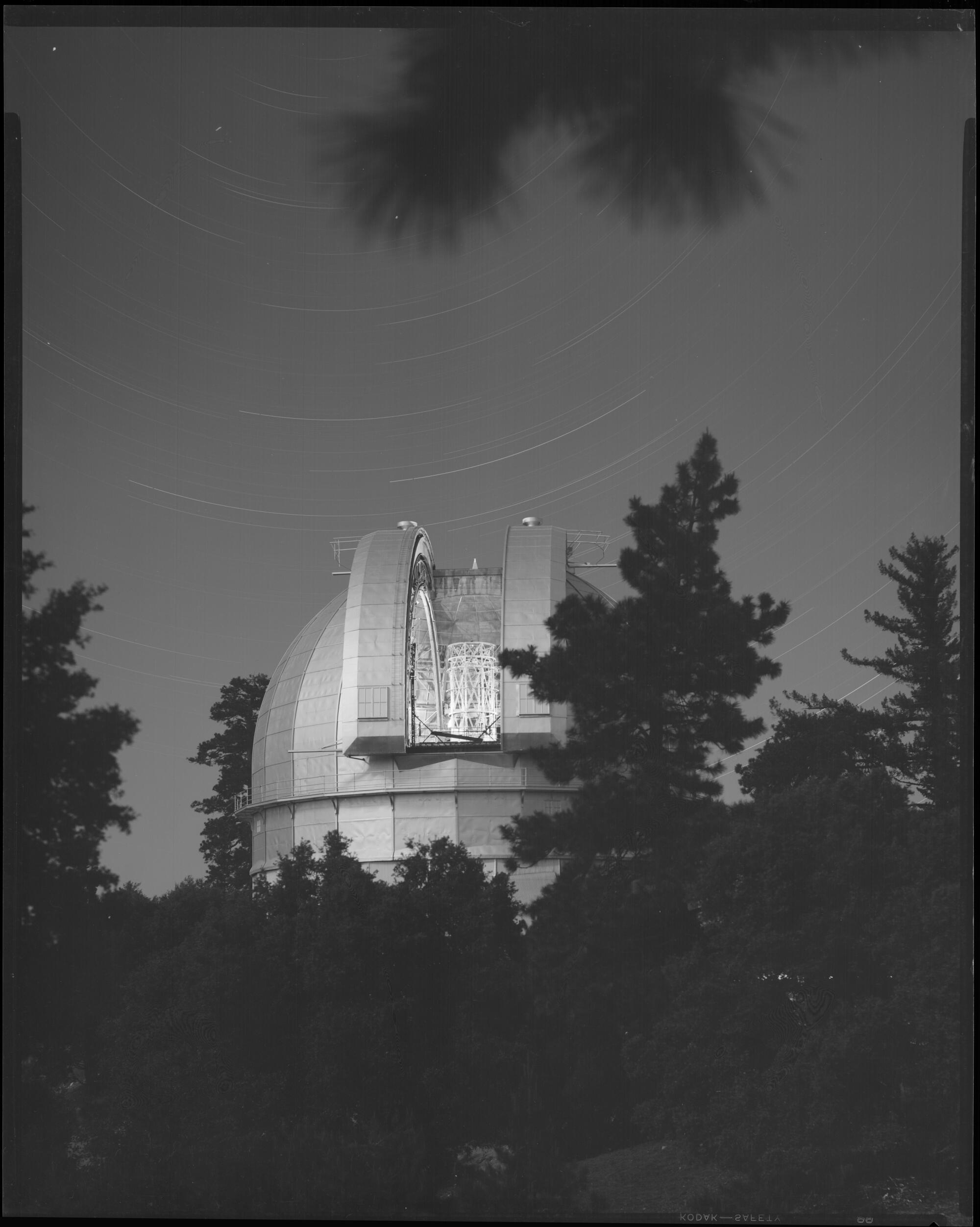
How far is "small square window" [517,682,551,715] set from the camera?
10.6 meters

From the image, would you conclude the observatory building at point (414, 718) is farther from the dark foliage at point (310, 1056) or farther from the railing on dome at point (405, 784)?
the dark foliage at point (310, 1056)

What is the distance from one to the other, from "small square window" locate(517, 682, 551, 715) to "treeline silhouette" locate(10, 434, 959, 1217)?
201 cm

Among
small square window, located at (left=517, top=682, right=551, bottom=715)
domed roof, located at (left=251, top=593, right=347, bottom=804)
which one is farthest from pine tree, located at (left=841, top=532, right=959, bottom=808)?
domed roof, located at (left=251, top=593, right=347, bottom=804)

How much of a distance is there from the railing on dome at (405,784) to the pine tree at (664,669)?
3098 mm

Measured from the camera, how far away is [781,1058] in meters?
7.79

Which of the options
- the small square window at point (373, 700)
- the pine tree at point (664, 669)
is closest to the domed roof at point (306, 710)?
the small square window at point (373, 700)

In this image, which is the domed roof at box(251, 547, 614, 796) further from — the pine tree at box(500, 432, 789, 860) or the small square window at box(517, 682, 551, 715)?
the pine tree at box(500, 432, 789, 860)

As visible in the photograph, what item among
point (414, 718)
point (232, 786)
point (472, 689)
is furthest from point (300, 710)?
point (472, 689)

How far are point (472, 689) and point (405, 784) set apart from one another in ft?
3.71

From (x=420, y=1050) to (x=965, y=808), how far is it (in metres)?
3.28

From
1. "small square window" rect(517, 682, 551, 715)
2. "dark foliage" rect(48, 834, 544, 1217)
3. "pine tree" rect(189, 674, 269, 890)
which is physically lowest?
"dark foliage" rect(48, 834, 544, 1217)

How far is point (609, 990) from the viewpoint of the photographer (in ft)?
26.2

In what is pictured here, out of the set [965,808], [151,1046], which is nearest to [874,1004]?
[965,808]

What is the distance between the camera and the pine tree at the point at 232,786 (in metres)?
12.1
